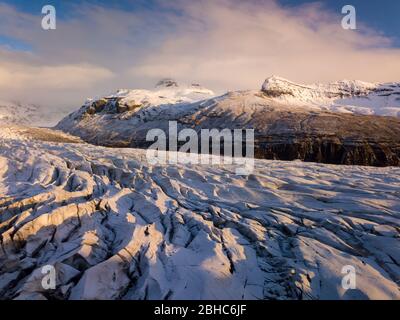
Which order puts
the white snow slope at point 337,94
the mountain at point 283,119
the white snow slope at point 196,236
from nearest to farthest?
the white snow slope at point 196,236 < the mountain at point 283,119 < the white snow slope at point 337,94

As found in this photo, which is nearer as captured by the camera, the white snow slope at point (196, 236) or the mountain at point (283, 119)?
the white snow slope at point (196, 236)

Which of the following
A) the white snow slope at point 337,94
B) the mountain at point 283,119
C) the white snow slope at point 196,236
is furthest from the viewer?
the white snow slope at point 337,94

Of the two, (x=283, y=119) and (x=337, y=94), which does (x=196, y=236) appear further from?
(x=337, y=94)

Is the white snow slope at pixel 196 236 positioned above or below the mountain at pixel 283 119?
below

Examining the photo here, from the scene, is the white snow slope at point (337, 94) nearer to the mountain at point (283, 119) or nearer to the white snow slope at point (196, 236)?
the mountain at point (283, 119)

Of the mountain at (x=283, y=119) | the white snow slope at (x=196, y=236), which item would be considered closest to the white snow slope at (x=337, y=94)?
the mountain at (x=283, y=119)

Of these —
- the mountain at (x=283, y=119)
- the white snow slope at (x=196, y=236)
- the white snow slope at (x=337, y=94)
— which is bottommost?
the white snow slope at (x=196, y=236)

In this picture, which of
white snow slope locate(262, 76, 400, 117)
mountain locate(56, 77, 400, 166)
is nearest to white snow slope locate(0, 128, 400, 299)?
mountain locate(56, 77, 400, 166)
